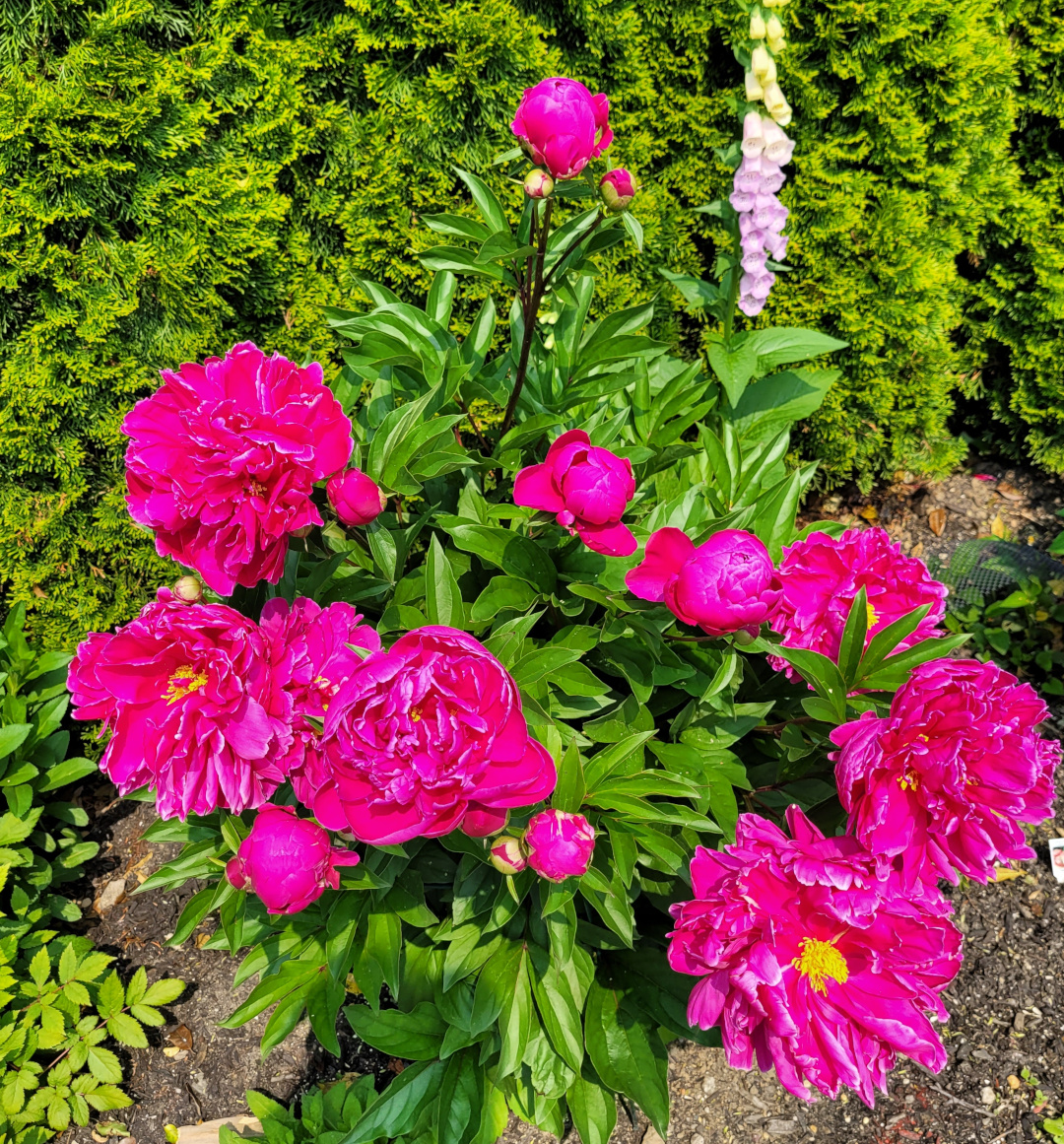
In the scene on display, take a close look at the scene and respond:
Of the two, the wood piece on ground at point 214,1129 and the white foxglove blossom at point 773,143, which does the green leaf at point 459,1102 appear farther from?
the white foxglove blossom at point 773,143

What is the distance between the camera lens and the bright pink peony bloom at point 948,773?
1134mm

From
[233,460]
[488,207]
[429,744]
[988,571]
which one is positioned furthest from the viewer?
[988,571]

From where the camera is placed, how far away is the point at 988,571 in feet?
10.5

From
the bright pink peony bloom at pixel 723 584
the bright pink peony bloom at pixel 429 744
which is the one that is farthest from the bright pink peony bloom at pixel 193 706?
the bright pink peony bloom at pixel 723 584

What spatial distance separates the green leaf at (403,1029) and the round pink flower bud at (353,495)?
101 centimetres

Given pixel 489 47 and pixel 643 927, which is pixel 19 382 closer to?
pixel 489 47

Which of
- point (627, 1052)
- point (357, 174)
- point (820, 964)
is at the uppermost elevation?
point (357, 174)

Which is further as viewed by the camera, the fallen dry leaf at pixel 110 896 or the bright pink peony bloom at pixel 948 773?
the fallen dry leaf at pixel 110 896

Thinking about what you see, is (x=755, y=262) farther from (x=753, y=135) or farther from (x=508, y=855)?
(x=508, y=855)

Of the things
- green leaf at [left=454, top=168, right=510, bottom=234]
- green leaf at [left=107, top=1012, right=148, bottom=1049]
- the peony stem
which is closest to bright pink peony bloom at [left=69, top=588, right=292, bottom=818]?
the peony stem

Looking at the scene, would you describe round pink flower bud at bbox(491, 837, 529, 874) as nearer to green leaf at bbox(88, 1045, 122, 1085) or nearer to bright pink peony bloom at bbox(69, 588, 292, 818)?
bright pink peony bloom at bbox(69, 588, 292, 818)

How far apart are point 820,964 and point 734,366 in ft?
6.14

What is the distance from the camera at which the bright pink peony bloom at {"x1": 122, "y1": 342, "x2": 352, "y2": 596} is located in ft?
3.87

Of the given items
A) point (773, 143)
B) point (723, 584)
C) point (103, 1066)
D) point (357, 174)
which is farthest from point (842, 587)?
point (103, 1066)
